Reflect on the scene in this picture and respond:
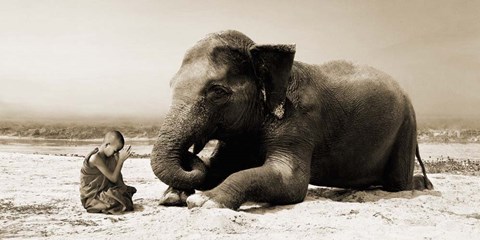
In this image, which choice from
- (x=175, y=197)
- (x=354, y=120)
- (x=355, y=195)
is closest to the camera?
(x=175, y=197)

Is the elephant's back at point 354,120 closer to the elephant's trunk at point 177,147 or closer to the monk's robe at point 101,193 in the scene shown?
the elephant's trunk at point 177,147

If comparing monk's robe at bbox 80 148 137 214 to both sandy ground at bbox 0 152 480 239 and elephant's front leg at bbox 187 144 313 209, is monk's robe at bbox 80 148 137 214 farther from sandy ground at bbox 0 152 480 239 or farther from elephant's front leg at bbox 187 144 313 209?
elephant's front leg at bbox 187 144 313 209

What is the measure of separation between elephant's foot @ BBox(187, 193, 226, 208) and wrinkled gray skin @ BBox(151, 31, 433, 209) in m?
0.01

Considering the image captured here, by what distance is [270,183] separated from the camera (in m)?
5.70

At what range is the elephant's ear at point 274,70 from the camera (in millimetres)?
6153

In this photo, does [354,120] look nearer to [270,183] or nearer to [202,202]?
[270,183]

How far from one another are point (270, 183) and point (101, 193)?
1.75 metres

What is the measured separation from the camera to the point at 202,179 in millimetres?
5867

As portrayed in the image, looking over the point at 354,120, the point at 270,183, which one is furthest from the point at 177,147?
the point at 354,120

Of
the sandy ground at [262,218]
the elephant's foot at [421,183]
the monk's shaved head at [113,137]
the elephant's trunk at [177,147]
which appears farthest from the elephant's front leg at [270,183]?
the elephant's foot at [421,183]

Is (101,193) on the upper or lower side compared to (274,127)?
lower

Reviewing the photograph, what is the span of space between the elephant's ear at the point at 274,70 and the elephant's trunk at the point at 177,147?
95cm

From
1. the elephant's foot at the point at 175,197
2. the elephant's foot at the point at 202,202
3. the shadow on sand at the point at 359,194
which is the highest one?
the elephant's foot at the point at 202,202

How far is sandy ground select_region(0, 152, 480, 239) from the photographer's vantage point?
431cm
